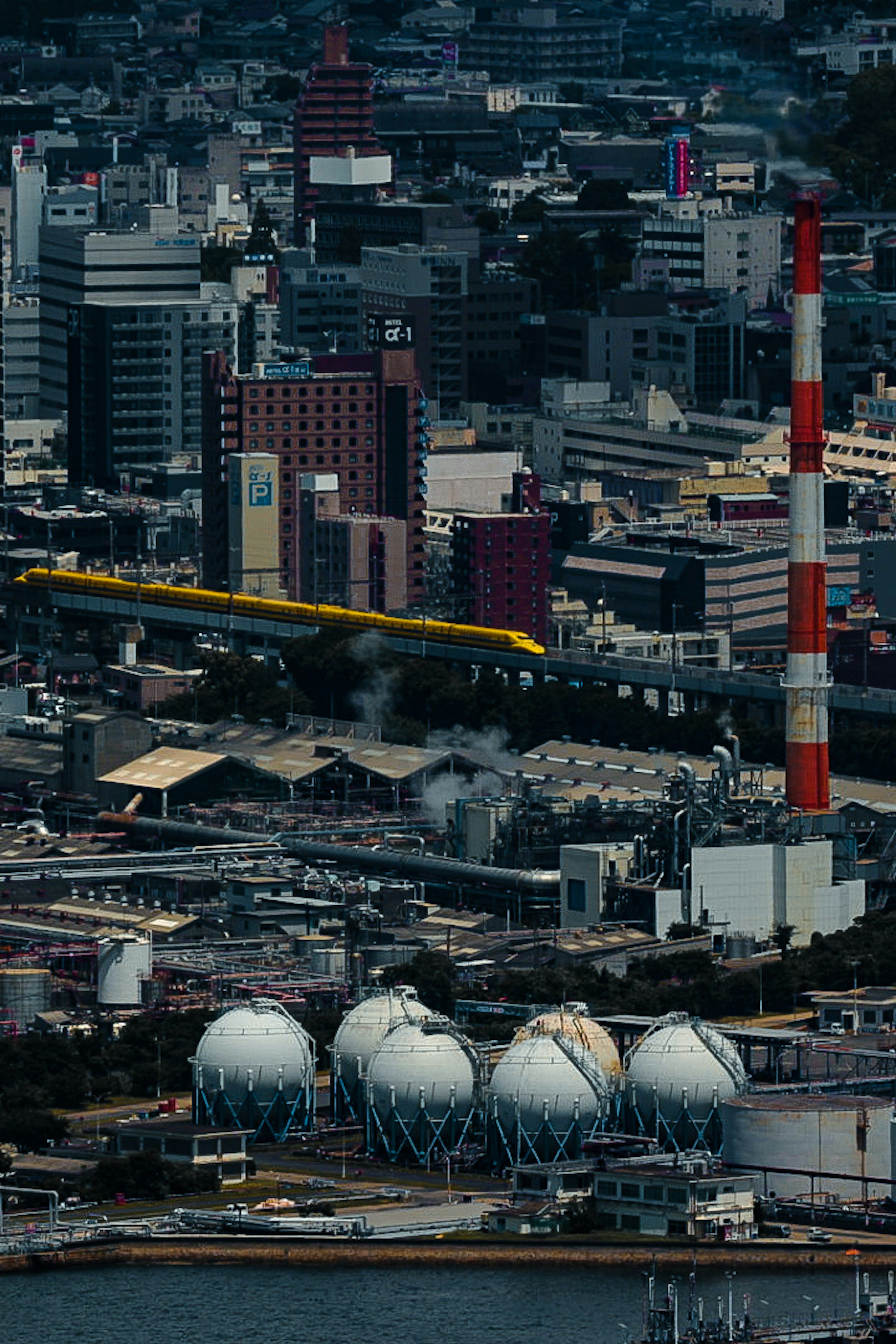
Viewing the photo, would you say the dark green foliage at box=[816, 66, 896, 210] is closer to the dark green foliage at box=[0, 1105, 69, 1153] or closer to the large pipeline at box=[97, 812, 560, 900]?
the large pipeline at box=[97, 812, 560, 900]

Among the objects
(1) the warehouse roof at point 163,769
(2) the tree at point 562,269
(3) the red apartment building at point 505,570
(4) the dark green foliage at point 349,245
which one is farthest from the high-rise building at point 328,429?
(4) the dark green foliage at point 349,245

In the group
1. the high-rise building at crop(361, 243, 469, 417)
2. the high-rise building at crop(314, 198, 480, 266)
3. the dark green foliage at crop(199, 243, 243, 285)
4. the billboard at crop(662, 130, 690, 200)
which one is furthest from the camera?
the billboard at crop(662, 130, 690, 200)

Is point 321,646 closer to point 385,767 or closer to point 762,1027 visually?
point 385,767

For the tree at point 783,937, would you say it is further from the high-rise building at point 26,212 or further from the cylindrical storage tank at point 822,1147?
the high-rise building at point 26,212

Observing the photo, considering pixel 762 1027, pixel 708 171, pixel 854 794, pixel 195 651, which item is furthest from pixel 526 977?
pixel 708 171

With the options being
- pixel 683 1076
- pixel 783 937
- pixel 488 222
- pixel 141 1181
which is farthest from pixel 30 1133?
pixel 488 222

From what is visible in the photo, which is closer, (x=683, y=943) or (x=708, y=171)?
(x=683, y=943)

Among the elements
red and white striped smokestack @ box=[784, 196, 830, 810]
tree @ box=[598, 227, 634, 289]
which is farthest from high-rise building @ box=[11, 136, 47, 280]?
red and white striped smokestack @ box=[784, 196, 830, 810]
